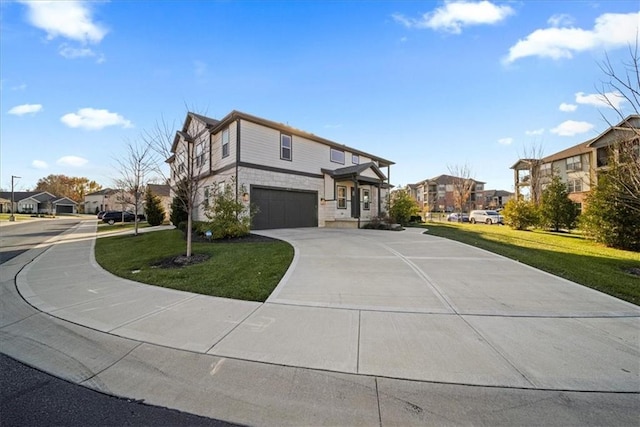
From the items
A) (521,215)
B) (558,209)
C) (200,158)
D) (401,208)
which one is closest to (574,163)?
(558,209)

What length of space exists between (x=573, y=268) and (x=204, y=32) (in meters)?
14.6

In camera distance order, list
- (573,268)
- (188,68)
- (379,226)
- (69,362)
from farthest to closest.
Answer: (379,226), (188,68), (573,268), (69,362)

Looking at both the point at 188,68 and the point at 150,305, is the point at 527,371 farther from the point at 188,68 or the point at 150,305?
the point at 188,68

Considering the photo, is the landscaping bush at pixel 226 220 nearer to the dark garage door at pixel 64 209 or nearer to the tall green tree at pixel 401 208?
the tall green tree at pixel 401 208

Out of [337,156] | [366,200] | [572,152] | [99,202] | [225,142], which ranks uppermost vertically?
[572,152]

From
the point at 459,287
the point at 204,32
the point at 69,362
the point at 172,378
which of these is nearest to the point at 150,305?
the point at 69,362

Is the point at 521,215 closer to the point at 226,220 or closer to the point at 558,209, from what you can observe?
the point at 558,209

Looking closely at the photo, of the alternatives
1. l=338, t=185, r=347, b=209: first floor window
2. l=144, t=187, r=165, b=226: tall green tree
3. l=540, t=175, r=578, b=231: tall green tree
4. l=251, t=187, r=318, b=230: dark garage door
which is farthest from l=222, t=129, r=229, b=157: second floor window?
l=540, t=175, r=578, b=231: tall green tree

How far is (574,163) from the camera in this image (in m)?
34.0

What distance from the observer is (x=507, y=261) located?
7.75 m

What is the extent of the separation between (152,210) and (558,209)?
32.2 metres

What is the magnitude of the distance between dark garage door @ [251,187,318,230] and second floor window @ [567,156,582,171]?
114ft

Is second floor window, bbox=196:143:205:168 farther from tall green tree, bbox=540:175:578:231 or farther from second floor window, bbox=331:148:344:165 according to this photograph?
tall green tree, bbox=540:175:578:231

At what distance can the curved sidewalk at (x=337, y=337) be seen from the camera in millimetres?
2738
